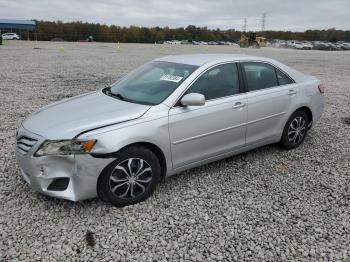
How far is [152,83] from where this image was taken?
4.26m

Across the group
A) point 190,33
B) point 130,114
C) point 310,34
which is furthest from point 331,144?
point 310,34

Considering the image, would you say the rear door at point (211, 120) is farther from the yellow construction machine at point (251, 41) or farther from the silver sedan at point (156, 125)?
the yellow construction machine at point (251, 41)

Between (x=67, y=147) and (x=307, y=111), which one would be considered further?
(x=307, y=111)

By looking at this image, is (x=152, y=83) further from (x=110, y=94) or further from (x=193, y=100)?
(x=193, y=100)

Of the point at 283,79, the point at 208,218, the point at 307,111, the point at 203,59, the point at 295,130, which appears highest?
the point at 203,59

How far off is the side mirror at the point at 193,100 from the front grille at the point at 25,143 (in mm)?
1618

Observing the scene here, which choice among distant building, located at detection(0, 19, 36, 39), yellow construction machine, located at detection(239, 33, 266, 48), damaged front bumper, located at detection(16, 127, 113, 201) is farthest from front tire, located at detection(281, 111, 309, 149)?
distant building, located at detection(0, 19, 36, 39)

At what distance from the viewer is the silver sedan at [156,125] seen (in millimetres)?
3266

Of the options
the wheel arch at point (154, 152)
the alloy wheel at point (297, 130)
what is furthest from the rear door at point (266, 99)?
the wheel arch at point (154, 152)

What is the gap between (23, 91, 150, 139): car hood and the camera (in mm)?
3328

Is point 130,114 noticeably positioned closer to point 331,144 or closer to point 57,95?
point 331,144

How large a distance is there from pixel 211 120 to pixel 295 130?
1.90m

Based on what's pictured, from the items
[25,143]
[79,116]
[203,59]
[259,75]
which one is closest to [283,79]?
[259,75]

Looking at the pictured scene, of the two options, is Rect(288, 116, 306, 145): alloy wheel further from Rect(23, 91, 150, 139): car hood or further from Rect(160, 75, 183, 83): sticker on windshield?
Rect(23, 91, 150, 139): car hood
